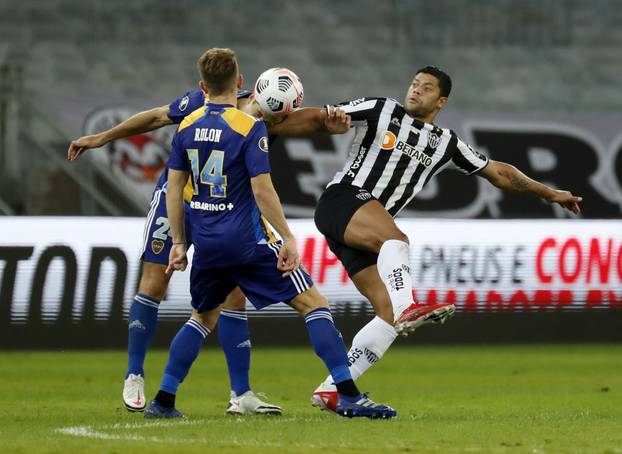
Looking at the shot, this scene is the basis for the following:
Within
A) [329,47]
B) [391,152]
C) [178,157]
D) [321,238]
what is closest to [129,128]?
[178,157]

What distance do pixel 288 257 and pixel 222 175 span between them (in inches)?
21.1

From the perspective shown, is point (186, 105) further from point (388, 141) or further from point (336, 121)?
point (388, 141)

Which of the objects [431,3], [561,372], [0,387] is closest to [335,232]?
[0,387]

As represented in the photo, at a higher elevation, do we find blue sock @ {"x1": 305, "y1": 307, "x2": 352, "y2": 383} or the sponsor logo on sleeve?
the sponsor logo on sleeve

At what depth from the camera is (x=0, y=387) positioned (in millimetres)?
9609

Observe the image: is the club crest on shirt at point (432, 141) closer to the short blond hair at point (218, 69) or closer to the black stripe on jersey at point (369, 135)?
the black stripe on jersey at point (369, 135)

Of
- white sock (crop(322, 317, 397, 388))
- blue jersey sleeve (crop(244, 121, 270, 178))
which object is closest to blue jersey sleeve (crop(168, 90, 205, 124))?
blue jersey sleeve (crop(244, 121, 270, 178))

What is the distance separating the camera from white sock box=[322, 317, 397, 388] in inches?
296

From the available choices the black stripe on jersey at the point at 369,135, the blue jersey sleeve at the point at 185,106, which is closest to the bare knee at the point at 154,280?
the blue jersey sleeve at the point at 185,106

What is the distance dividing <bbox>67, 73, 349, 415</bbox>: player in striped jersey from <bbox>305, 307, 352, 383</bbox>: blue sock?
69cm

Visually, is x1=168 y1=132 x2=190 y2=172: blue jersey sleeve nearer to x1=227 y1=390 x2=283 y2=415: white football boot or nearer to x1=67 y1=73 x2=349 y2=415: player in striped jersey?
x1=67 y1=73 x2=349 y2=415: player in striped jersey

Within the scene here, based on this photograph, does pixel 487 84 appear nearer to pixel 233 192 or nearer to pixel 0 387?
pixel 0 387

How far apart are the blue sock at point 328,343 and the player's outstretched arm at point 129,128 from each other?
58.9 inches

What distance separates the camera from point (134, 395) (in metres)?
7.34
